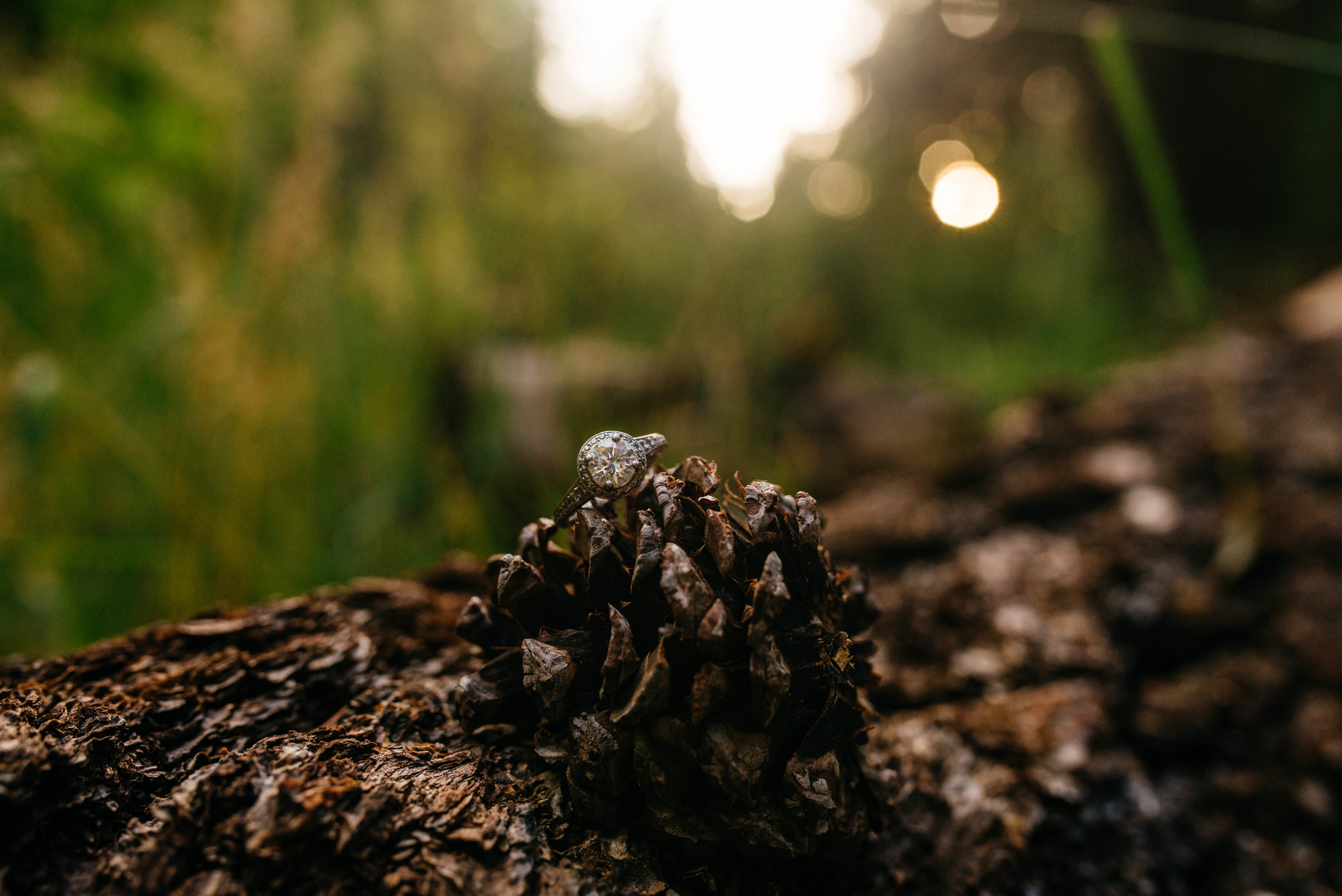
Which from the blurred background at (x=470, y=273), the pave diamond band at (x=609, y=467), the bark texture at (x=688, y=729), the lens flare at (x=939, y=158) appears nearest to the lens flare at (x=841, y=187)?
the blurred background at (x=470, y=273)

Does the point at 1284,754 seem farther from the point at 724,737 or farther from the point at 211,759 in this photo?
the point at 211,759

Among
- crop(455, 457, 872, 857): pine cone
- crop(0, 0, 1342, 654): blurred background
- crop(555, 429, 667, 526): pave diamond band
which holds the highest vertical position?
crop(0, 0, 1342, 654): blurred background

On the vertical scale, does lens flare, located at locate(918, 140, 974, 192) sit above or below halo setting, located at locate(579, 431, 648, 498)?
above

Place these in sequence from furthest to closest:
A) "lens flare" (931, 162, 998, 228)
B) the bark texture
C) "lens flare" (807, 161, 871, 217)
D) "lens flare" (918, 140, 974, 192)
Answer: "lens flare" (918, 140, 974, 192)
"lens flare" (807, 161, 871, 217)
"lens flare" (931, 162, 998, 228)
the bark texture

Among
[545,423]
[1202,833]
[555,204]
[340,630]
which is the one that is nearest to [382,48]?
[555,204]

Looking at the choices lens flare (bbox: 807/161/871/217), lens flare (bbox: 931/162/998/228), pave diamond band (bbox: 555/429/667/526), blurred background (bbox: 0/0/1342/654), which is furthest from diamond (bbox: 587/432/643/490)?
lens flare (bbox: 807/161/871/217)

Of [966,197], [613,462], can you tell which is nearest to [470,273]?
[613,462]

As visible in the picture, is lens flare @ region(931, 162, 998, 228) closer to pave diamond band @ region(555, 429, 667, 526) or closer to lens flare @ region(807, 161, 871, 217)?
lens flare @ region(807, 161, 871, 217)
